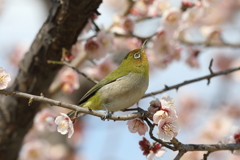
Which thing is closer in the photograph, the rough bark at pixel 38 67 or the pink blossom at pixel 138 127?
the pink blossom at pixel 138 127

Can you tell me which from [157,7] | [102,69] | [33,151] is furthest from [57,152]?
[157,7]

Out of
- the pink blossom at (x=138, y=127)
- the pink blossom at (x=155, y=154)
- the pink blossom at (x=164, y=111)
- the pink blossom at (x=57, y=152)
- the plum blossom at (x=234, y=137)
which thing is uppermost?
the pink blossom at (x=57, y=152)

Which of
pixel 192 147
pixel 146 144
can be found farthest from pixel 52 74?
pixel 192 147

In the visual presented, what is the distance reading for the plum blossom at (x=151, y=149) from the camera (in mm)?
2742

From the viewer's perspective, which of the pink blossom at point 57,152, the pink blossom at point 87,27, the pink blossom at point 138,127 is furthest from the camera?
the pink blossom at point 57,152

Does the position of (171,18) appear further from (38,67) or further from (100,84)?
(38,67)

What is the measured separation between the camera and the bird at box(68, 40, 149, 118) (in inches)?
119

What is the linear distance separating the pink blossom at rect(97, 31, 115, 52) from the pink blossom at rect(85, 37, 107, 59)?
45 millimetres

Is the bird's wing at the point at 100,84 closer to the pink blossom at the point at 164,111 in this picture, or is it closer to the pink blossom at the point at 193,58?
the pink blossom at the point at 164,111

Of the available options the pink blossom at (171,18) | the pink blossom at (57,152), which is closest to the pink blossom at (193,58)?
the pink blossom at (171,18)

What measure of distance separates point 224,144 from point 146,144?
0.67 m

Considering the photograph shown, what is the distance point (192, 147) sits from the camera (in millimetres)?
2662

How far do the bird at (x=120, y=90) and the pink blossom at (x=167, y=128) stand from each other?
546 mm

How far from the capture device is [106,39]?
4.16 meters
